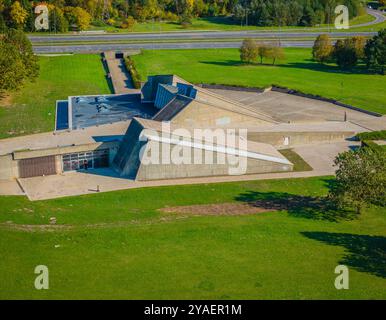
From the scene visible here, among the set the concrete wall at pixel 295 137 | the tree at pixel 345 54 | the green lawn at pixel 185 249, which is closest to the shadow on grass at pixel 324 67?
the tree at pixel 345 54

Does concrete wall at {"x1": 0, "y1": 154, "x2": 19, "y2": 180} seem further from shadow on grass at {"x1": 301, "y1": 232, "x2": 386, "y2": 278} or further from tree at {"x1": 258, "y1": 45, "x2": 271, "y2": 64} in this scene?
tree at {"x1": 258, "y1": 45, "x2": 271, "y2": 64}

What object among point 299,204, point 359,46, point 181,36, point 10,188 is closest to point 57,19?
point 181,36

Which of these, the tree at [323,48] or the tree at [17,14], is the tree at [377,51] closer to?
the tree at [323,48]

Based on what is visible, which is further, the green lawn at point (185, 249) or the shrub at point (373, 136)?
the shrub at point (373, 136)

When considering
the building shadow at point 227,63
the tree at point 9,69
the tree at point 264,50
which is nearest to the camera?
the tree at point 9,69

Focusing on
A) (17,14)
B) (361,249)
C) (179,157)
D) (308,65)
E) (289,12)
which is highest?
(289,12)

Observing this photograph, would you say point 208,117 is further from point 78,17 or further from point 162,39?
point 78,17
